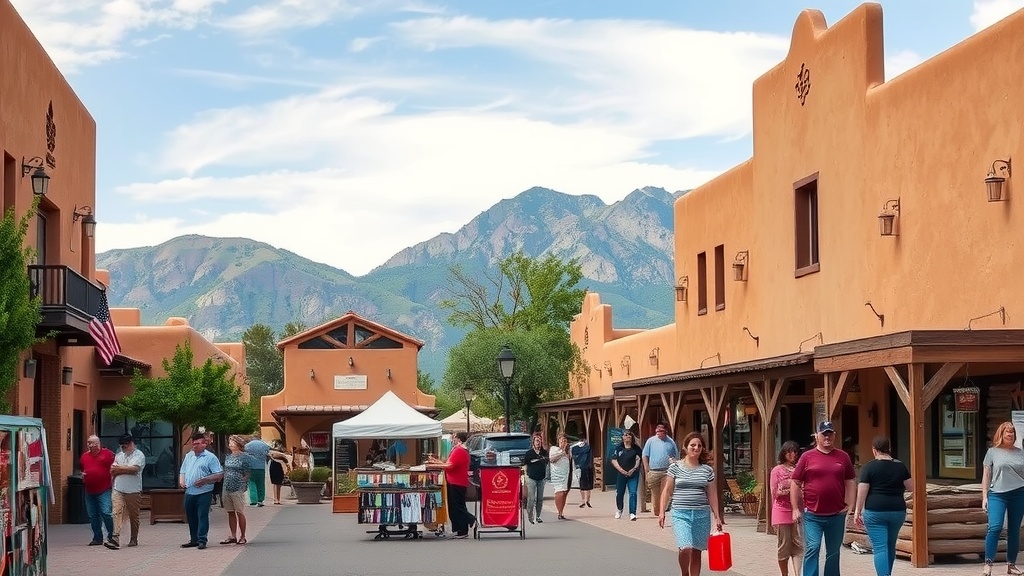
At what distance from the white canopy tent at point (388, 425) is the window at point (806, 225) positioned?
9.08m

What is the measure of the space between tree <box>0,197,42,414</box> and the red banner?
24.2 feet

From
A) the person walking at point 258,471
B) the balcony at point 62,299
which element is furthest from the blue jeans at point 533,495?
the person walking at point 258,471

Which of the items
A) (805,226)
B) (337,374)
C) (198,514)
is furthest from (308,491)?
(337,374)

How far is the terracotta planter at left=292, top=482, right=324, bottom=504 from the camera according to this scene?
36.9 m

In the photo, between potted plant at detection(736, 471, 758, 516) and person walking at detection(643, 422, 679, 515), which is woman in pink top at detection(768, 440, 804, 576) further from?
potted plant at detection(736, 471, 758, 516)

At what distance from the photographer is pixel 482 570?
17031 mm

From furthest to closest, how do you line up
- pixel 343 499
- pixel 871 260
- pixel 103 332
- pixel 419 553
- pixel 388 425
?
pixel 388 425 < pixel 343 499 < pixel 103 332 < pixel 871 260 < pixel 419 553

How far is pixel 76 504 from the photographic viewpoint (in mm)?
27750

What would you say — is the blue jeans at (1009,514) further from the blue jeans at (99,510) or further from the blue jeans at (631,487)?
the blue jeans at (99,510)

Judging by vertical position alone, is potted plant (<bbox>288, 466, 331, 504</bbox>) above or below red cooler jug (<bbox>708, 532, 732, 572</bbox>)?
below

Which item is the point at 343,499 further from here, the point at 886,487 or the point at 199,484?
the point at 886,487

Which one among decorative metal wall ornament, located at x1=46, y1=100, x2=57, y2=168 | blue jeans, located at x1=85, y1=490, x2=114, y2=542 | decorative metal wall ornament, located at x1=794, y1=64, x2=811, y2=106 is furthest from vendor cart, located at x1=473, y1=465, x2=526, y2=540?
decorative metal wall ornament, located at x1=46, y1=100, x2=57, y2=168

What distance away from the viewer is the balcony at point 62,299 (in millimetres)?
24031

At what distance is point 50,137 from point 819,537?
18278mm
